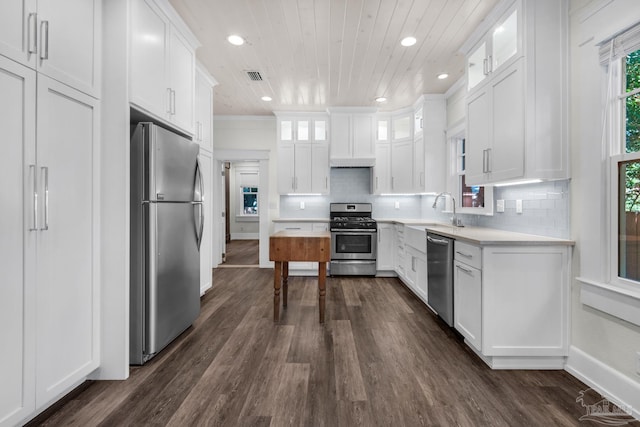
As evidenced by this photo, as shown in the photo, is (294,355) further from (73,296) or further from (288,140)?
(288,140)

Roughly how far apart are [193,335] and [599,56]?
3.64 meters

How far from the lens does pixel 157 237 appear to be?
2238mm

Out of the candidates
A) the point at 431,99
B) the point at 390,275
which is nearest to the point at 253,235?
the point at 390,275

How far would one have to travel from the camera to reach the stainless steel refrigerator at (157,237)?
217cm

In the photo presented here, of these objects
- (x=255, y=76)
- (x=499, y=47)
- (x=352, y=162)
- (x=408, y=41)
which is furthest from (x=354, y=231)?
(x=499, y=47)

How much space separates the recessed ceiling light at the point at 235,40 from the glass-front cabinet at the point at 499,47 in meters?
2.25

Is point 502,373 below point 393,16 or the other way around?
below

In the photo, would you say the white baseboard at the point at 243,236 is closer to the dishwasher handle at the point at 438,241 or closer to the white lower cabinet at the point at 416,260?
the white lower cabinet at the point at 416,260

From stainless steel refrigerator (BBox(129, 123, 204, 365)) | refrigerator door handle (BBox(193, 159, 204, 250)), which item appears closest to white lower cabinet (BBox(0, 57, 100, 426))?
stainless steel refrigerator (BBox(129, 123, 204, 365))

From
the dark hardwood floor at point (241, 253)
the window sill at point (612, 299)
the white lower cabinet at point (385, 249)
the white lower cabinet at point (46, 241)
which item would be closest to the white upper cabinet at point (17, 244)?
the white lower cabinet at point (46, 241)

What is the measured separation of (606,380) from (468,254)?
1050 millimetres

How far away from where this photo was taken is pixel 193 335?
271cm

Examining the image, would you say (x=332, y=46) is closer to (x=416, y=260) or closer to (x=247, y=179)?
(x=416, y=260)

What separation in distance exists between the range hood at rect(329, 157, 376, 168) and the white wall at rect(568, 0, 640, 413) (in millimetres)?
3129
